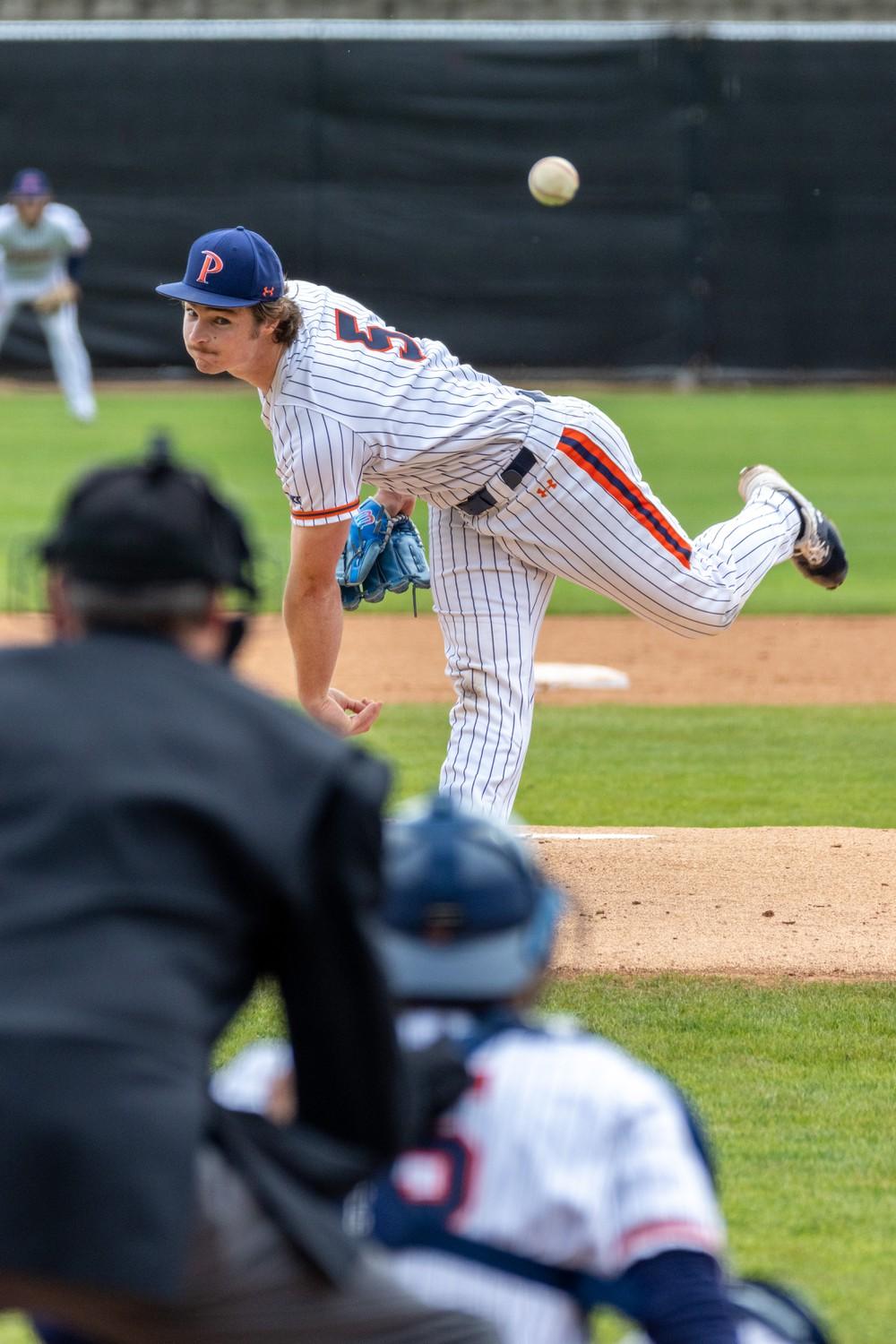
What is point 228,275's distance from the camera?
15.1 feet

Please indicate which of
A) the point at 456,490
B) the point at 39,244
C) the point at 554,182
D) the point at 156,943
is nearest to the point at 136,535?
the point at 156,943

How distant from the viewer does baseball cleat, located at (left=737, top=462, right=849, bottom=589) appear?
5.55 meters

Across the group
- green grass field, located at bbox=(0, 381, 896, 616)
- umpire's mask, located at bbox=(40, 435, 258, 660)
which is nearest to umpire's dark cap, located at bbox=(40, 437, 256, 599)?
umpire's mask, located at bbox=(40, 435, 258, 660)

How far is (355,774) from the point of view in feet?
5.85

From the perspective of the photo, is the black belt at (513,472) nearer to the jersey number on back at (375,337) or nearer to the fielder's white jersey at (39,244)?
the jersey number on back at (375,337)

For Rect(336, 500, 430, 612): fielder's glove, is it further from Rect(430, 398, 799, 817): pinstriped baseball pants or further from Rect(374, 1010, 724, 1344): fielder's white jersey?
Rect(374, 1010, 724, 1344): fielder's white jersey

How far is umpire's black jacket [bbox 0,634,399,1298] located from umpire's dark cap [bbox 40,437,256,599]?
0.25 ft

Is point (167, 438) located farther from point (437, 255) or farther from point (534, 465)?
point (437, 255)

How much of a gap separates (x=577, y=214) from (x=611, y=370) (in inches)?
65.6

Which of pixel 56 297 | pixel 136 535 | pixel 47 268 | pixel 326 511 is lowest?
pixel 56 297

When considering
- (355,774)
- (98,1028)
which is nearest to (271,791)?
(355,774)

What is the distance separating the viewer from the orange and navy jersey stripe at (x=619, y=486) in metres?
4.91

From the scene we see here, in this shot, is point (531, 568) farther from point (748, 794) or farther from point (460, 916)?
point (460, 916)

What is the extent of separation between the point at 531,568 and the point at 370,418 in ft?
1.99
